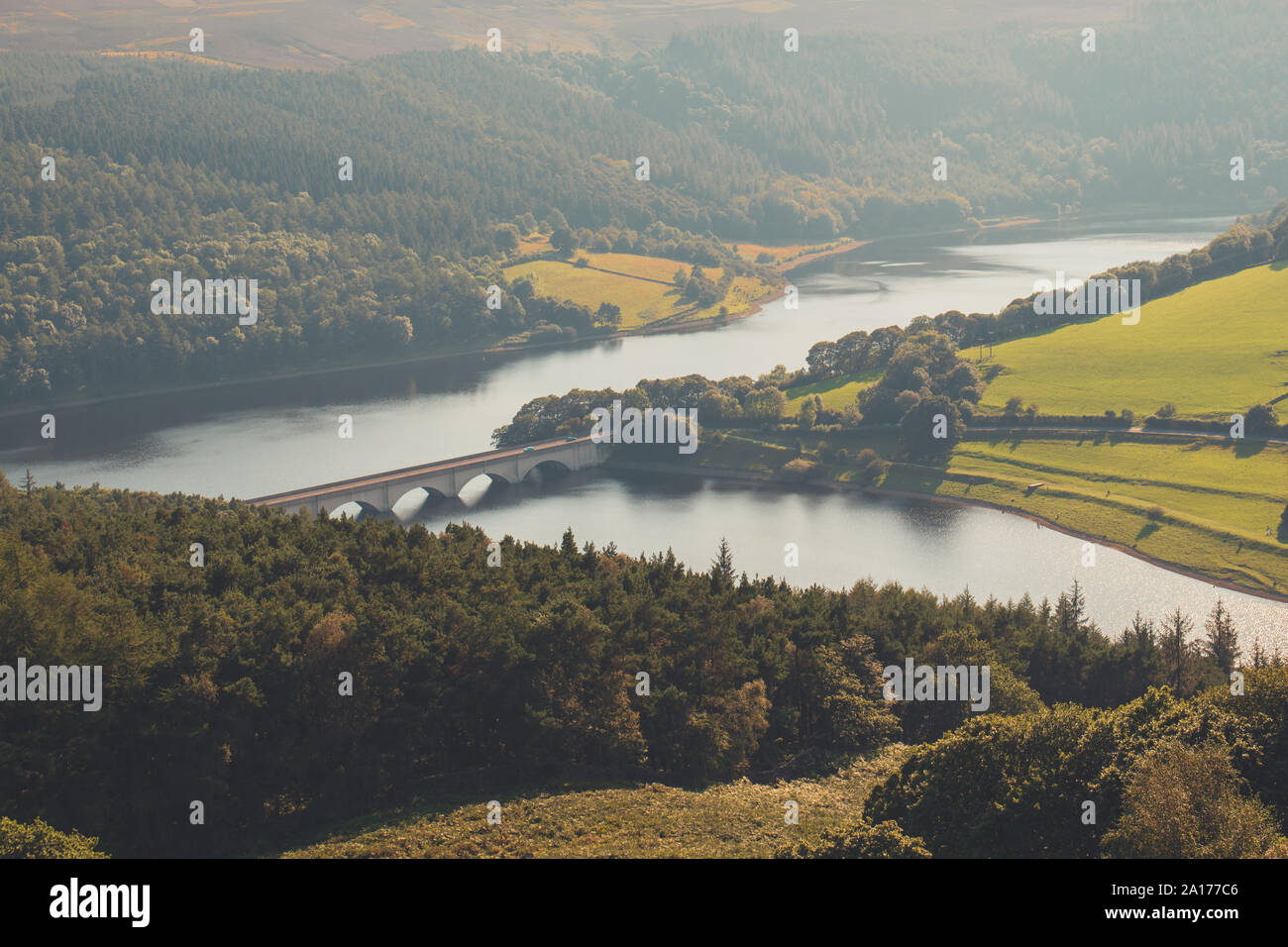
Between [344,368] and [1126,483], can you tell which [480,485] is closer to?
[1126,483]

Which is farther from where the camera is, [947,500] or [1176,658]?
[947,500]

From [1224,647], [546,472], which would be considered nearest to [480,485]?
[546,472]

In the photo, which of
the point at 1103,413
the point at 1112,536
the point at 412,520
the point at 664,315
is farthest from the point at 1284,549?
the point at 664,315

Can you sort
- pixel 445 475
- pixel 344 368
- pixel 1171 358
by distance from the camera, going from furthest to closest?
pixel 344 368 < pixel 1171 358 < pixel 445 475
